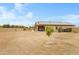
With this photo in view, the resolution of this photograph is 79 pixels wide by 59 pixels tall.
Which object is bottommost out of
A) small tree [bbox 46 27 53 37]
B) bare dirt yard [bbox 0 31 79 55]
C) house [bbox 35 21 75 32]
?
bare dirt yard [bbox 0 31 79 55]

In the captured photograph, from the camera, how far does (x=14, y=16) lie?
3.26m

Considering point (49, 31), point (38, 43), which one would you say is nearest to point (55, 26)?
point (49, 31)

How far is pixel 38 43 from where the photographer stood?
10.7ft

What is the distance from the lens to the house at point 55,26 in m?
3.25

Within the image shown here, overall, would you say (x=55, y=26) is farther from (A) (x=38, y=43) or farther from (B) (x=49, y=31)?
(A) (x=38, y=43)

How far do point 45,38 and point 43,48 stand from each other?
0.10 meters

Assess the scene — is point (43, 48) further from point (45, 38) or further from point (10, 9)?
point (10, 9)

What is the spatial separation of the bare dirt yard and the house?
0.05 meters

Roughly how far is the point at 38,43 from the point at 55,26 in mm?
239

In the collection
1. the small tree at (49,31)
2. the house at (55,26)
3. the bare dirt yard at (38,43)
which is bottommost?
the bare dirt yard at (38,43)

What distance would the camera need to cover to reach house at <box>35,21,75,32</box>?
3.25 meters

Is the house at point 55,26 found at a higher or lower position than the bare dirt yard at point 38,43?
higher

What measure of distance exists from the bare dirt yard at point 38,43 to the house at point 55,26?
0.05 meters
